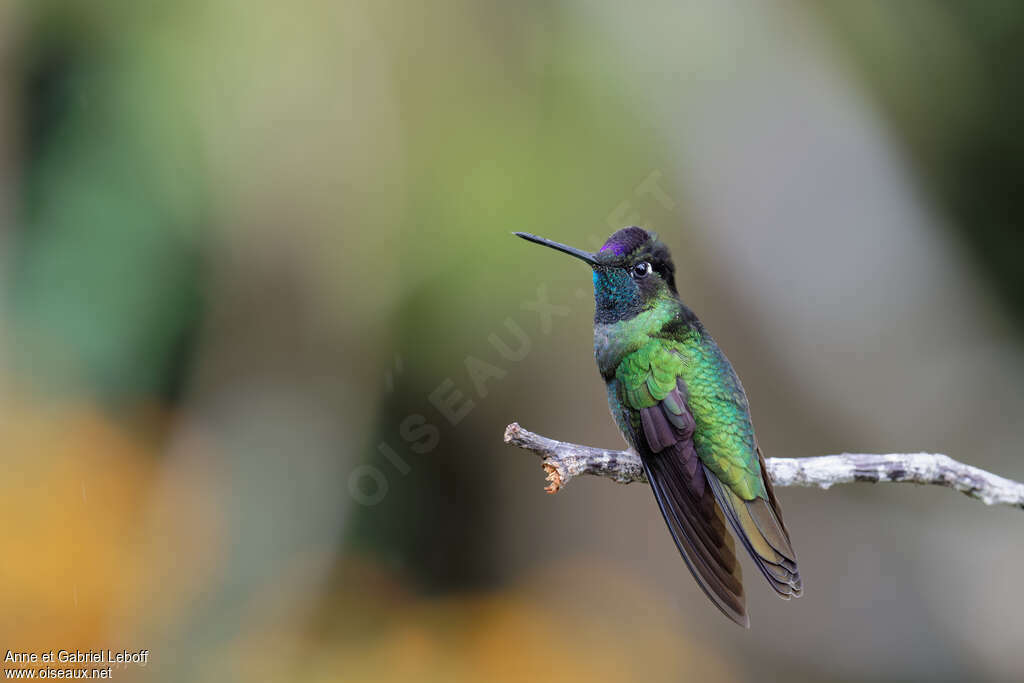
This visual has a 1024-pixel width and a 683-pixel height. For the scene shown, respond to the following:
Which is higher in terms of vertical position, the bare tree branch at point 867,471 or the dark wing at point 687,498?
the bare tree branch at point 867,471

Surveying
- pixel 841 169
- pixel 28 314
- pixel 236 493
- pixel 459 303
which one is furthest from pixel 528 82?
pixel 28 314

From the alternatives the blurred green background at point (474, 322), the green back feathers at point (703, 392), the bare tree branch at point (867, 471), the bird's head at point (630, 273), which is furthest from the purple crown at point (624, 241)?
the blurred green background at point (474, 322)

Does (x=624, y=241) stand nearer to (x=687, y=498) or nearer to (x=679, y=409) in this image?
(x=679, y=409)

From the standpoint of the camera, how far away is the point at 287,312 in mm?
5949

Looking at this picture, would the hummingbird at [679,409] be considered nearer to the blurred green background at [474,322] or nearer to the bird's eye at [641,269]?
the bird's eye at [641,269]

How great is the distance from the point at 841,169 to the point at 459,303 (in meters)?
2.67

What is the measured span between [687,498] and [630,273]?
0.55 metres

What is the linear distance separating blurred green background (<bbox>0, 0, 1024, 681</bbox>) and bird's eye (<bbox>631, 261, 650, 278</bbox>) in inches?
129

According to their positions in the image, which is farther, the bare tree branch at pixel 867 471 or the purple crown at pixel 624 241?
the purple crown at pixel 624 241

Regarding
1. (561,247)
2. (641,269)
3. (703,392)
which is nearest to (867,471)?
(703,392)

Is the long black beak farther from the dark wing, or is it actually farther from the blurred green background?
the blurred green background

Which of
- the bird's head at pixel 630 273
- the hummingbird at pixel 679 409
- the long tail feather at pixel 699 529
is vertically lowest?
the long tail feather at pixel 699 529

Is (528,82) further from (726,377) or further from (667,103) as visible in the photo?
(726,377)

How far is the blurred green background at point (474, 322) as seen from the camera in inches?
214
